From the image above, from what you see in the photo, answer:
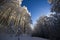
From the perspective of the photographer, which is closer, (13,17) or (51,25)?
(51,25)

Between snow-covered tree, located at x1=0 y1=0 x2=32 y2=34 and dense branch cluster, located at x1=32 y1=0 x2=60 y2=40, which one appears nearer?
dense branch cluster, located at x1=32 y1=0 x2=60 y2=40

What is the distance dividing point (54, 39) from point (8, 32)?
5957 mm

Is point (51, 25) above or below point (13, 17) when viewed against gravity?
below

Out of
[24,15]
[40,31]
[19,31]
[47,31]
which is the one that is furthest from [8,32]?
[47,31]

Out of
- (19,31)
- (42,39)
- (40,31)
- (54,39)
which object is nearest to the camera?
(54,39)

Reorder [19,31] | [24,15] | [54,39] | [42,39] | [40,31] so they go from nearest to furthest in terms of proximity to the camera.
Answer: [54,39] → [42,39] → [40,31] → [19,31] → [24,15]

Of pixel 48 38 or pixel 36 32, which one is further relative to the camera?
pixel 36 32

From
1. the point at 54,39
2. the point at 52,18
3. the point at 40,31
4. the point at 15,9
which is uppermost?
the point at 15,9

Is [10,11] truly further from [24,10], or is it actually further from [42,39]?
[42,39]

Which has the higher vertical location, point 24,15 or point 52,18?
point 24,15

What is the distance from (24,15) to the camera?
1722 cm

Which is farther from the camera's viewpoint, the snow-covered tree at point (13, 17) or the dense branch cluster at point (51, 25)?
the snow-covered tree at point (13, 17)

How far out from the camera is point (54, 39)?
507 inches

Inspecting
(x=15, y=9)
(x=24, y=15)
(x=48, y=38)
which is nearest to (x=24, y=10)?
(x=24, y=15)
